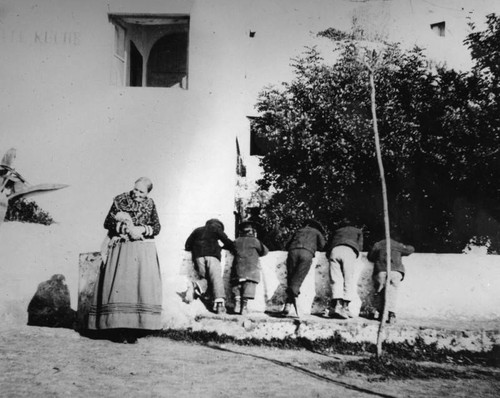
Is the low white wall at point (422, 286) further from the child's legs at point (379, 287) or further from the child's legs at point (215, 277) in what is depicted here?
the child's legs at point (215, 277)

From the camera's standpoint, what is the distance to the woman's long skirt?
4766mm

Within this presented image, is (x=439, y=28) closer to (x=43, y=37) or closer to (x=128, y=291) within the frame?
(x=43, y=37)

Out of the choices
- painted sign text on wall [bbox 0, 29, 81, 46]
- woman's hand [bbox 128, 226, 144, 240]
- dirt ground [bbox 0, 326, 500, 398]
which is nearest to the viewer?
dirt ground [bbox 0, 326, 500, 398]

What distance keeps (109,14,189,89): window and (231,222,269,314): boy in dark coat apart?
1803 mm

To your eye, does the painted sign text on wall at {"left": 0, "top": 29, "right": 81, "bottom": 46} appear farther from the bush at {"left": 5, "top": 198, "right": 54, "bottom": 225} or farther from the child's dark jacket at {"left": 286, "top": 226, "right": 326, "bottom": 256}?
the child's dark jacket at {"left": 286, "top": 226, "right": 326, "bottom": 256}

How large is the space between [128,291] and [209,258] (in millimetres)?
1029

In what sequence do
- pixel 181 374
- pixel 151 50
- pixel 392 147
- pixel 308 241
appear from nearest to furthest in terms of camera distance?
1. pixel 181 374
2. pixel 308 241
3. pixel 151 50
4. pixel 392 147

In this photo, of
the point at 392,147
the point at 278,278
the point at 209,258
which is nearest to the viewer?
the point at 209,258

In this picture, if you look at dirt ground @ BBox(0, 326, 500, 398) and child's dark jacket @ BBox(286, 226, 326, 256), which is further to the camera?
child's dark jacket @ BBox(286, 226, 326, 256)

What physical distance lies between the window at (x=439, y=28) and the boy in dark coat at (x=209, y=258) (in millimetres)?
3674

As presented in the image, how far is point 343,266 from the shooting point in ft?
18.6

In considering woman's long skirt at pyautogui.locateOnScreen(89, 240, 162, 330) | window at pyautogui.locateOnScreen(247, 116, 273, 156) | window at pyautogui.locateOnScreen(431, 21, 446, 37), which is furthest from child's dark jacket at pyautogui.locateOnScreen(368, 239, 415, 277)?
window at pyautogui.locateOnScreen(247, 116, 273, 156)

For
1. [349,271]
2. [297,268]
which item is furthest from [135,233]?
[349,271]

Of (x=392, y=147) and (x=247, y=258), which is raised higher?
(x=392, y=147)
